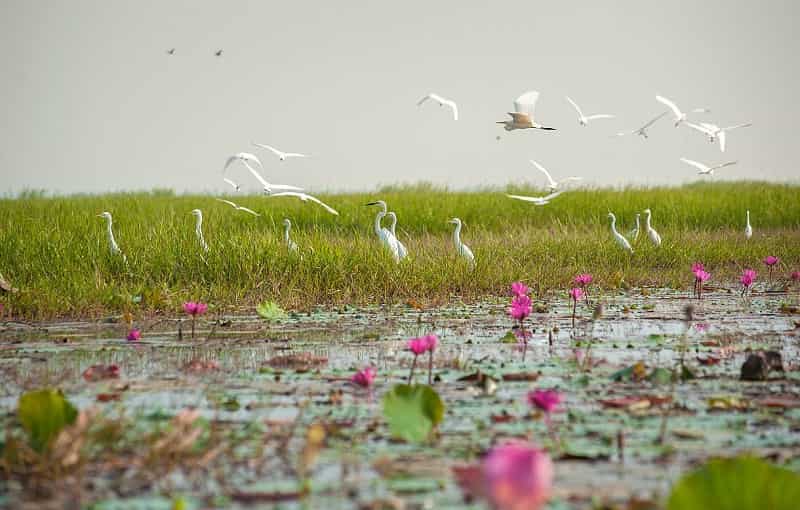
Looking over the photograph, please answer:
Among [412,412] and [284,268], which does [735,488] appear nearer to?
[412,412]

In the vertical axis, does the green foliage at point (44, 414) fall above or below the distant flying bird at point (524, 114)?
below

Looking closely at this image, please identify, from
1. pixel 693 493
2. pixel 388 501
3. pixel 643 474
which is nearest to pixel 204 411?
pixel 388 501

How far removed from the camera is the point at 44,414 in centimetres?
300

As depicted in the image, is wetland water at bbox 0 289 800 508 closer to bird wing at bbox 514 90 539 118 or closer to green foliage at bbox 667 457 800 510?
green foliage at bbox 667 457 800 510

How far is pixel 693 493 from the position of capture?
2100 millimetres

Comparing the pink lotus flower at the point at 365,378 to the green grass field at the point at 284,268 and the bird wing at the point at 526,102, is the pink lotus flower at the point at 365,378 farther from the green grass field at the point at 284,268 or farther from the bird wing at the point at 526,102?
the bird wing at the point at 526,102

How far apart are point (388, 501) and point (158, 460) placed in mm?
701

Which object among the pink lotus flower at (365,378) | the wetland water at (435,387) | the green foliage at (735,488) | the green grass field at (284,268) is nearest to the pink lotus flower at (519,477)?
the green foliage at (735,488)

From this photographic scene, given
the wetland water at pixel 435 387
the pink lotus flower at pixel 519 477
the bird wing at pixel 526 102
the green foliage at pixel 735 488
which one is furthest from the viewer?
the bird wing at pixel 526 102

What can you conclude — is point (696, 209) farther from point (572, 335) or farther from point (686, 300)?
point (572, 335)

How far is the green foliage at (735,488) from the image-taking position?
6.85 ft

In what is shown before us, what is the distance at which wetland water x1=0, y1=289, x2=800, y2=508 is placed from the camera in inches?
107

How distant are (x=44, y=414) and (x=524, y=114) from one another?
255 inches

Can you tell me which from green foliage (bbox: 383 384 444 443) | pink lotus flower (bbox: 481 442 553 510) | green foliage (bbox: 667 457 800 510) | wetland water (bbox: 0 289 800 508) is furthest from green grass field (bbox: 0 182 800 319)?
pink lotus flower (bbox: 481 442 553 510)
